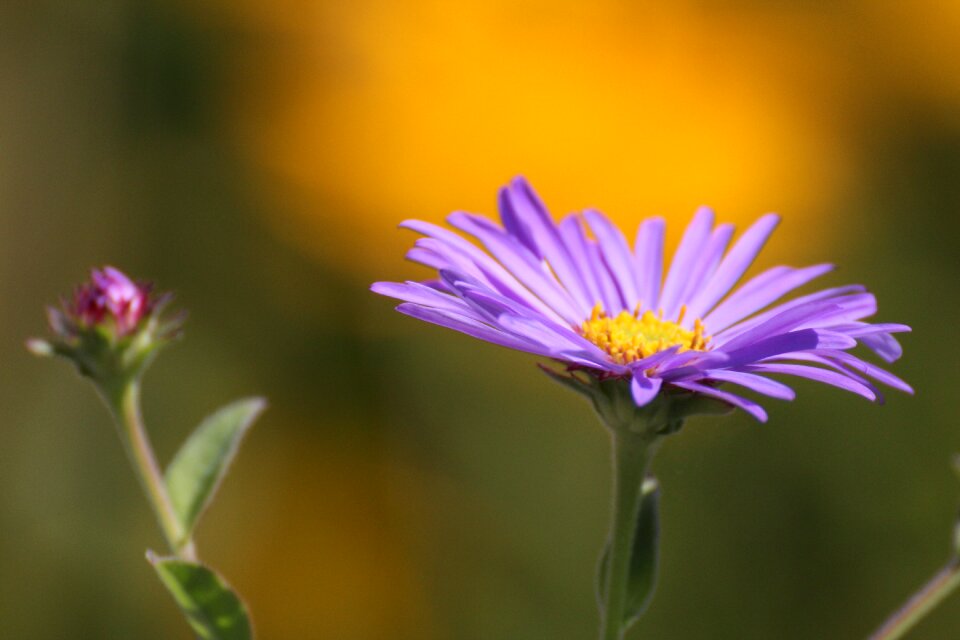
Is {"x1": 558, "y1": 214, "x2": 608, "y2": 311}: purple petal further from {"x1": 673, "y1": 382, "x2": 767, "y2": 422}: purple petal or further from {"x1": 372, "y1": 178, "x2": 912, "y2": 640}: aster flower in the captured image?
{"x1": 673, "y1": 382, "x2": 767, "y2": 422}: purple petal

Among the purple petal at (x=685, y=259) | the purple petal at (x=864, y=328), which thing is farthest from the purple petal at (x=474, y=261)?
the purple petal at (x=864, y=328)

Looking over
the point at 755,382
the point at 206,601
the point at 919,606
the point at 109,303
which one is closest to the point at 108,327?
the point at 109,303

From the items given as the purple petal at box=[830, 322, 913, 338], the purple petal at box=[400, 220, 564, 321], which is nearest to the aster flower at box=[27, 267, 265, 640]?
the purple petal at box=[400, 220, 564, 321]

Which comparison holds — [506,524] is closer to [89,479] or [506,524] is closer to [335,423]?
[335,423]

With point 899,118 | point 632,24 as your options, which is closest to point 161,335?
point 632,24

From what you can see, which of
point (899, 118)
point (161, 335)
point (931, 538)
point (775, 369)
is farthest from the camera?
point (899, 118)

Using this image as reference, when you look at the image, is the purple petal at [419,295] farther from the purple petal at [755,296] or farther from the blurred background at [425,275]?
the blurred background at [425,275]
